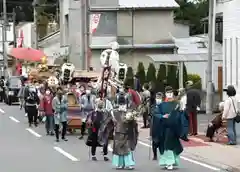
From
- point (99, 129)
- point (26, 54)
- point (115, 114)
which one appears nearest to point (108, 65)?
point (99, 129)

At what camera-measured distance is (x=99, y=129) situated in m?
16.4

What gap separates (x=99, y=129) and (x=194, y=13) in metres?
50.6

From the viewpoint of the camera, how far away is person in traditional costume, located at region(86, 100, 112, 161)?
1612 centimetres

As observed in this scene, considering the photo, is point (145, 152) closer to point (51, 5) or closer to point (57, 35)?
point (57, 35)

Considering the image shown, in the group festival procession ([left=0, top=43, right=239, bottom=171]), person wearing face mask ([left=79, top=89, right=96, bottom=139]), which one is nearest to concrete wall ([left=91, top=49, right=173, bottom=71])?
festival procession ([left=0, top=43, right=239, bottom=171])

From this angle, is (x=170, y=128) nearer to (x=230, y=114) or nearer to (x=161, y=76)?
(x=230, y=114)

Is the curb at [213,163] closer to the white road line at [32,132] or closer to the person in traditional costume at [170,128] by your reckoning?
the person in traditional costume at [170,128]

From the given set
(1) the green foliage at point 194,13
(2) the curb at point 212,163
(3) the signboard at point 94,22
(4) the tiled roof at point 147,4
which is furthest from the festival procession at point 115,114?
(1) the green foliage at point 194,13

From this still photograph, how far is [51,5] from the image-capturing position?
75.9 metres

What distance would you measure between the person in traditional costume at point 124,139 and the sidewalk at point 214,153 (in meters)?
2.14

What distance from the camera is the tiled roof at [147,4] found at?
4575cm

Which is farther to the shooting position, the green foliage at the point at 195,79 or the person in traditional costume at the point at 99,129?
the green foliage at the point at 195,79

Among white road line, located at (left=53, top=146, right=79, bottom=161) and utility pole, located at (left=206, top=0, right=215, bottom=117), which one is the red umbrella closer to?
Result: utility pole, located at (left=206, top=0, right=215, bottom=117)

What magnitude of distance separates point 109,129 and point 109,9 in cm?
2990
